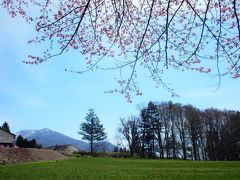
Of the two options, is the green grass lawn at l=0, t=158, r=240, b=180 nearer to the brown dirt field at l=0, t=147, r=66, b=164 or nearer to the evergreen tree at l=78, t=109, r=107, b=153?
the brown dirt field at l=0, t=147, r=66, b=164

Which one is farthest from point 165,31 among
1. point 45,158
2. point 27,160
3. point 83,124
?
point 83,124

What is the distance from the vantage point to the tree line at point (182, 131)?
66.6 m

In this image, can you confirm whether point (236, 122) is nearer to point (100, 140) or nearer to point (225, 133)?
point (225, 133)

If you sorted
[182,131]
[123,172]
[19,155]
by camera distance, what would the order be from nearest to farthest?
[123,172] < [19,155] < [182,131]

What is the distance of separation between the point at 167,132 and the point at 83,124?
23746mm

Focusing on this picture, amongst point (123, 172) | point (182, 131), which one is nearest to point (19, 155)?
point (123, 172)

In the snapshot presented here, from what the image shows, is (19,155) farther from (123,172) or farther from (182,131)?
(182,131)

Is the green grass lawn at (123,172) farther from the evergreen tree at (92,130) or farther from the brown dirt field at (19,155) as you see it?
the evergreen tree at (92,130)

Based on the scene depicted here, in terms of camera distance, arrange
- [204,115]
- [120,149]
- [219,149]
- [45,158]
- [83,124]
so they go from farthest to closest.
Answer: [83,124] < [120,149] < [204,115] < [219,149] < [45,158]

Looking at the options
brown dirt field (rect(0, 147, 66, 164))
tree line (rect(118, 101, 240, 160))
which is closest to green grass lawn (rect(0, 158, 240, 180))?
brown dirt field (rect(0, 147, 66, 164))

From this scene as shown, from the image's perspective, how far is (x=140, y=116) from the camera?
70.6 m

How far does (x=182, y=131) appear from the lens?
68500mm

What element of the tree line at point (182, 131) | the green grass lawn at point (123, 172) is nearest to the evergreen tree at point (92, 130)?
the tree line at point (182, 131)

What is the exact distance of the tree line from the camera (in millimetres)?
66606
